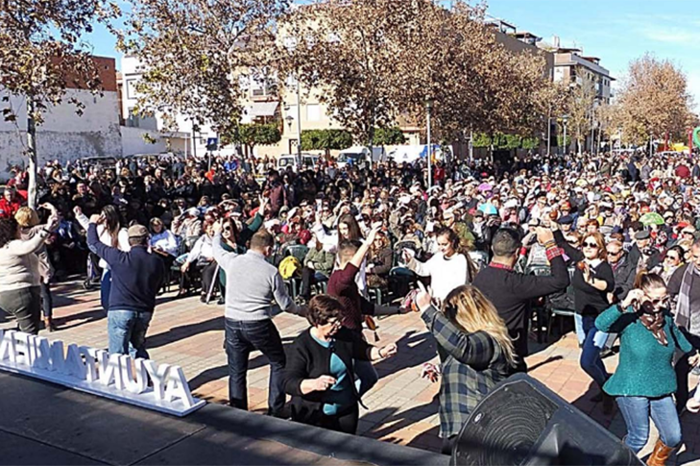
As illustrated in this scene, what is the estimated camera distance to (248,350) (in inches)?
210

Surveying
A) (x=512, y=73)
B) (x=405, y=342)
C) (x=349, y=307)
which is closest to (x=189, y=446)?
(x=349, y=307)

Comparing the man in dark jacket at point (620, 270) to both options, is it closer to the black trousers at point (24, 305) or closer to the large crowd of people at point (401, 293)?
the large crowd of people at point (401, 293)

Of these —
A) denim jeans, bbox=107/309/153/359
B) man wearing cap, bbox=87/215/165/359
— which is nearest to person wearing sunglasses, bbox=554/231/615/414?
man wearing cap, bbox=87/215/165/359

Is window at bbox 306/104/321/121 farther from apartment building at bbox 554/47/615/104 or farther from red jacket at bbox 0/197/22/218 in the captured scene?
red jacket at bbox 0/197/22/218

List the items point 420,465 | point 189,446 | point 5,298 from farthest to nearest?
point 5,298 < point 189,446 < point 420,465

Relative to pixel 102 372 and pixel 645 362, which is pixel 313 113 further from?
pixel 645 362

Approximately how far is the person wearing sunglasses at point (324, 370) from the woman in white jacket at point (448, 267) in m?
1.96

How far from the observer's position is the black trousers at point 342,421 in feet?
14.0

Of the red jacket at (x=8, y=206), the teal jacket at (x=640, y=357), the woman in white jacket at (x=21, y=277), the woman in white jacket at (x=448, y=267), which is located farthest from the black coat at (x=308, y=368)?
the red jacket at (x=8, y=206)

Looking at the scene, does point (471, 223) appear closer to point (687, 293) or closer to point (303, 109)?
point (687, 293)

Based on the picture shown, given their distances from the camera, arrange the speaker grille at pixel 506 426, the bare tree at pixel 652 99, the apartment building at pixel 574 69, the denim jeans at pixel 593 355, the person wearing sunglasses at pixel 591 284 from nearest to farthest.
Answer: the speaker grille at pixel 506 426, the denim jeans at pixel 593 355, the person wearing sunglasses at pixel 591 284, the bare tree at pixel 652 99, the apartment building at pixel 574 69

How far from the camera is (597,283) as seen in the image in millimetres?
6098

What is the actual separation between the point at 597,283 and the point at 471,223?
6153 mm

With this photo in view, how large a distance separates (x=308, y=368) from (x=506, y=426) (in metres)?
2.07
